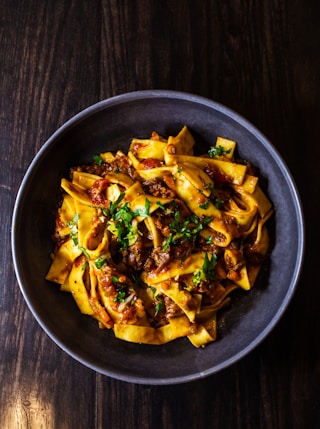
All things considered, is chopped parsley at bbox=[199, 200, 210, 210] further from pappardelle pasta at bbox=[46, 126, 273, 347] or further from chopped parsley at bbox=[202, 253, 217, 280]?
chopped parsley at bbox=[202, 253, 217, 280]

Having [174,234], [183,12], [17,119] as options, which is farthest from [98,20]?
[174,234]

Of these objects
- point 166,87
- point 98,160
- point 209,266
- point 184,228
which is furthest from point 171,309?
point 166,87

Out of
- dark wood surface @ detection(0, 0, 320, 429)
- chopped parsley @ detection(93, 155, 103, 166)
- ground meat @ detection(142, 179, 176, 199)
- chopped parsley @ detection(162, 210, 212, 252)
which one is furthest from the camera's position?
dark wood surface @ detection(0, 0, 320, 429)

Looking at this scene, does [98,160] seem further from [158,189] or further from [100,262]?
[100,262]

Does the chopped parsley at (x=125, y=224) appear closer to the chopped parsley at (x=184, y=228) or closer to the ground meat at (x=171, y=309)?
the chopped parsley at (x=184, y=228)

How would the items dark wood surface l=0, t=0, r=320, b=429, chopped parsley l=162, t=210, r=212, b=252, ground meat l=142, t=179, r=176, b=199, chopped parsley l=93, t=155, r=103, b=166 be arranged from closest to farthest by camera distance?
chopped parsley l=162, t=210, r=212, b=252 → ground meat l=142, t=179, r=176, b=199 → chopped parsley l=93, t=155, r=103, b=166 → dark wood surface l=0, t=0, r=320, b=429

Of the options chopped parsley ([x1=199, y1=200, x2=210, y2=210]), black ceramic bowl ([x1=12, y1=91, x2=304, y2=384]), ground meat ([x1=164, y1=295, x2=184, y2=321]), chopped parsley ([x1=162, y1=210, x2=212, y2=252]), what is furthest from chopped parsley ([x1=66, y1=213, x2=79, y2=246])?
chopped parsley ([x1=199, y1=200, x2=210, y2=210])

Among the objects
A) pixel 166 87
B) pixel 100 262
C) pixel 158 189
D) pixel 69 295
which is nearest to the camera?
pixel 100 262
